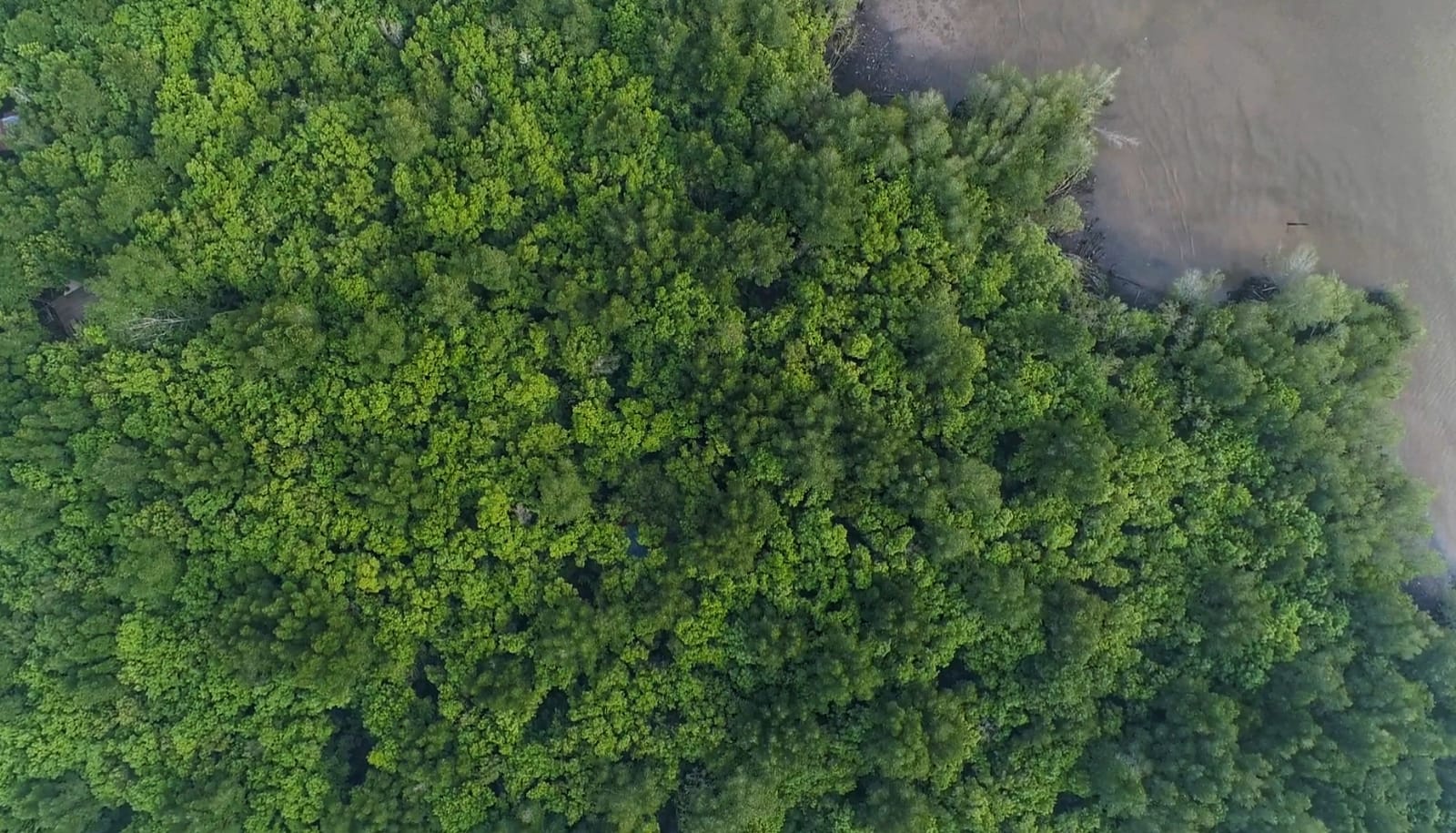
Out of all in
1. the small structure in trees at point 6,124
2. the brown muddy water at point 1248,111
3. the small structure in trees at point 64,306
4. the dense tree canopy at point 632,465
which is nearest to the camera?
the dense tree canopy at point 632,465

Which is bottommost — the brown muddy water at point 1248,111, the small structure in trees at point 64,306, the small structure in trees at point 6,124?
the small structure in trees at point 64,306

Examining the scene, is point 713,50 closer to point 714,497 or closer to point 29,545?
point 714,497

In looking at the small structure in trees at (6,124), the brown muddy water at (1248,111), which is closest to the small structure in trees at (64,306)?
the small structure in trees at (6,124)

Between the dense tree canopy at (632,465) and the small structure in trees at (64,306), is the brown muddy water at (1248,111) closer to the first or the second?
the dense tree canopy at (632,465)

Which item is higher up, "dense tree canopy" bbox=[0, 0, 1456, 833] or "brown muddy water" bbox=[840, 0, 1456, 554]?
"brown muddy water" bbox=[840, 0, 1456, 554]

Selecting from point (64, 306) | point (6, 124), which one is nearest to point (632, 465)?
point (64, 306)

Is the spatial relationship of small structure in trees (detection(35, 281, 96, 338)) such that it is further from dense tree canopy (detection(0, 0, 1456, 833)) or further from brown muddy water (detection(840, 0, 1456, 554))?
brown muddy water (detection(840, 0, 1456, 554))

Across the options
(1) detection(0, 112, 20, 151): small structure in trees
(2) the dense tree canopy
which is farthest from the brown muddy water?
(1) detection(0, 112, 20, 151): small structure in trees
